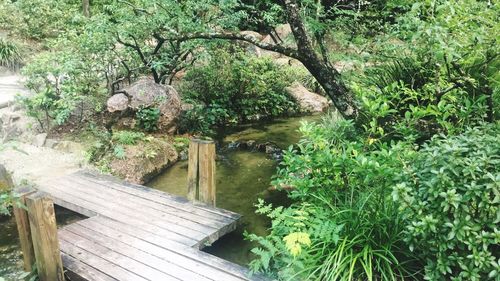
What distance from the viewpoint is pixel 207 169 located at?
451cm

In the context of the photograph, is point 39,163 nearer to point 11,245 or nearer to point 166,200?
point 11,245

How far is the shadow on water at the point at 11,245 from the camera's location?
12.6ft

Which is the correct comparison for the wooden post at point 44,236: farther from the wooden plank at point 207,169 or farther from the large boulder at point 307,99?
the large boulder at point 307,99

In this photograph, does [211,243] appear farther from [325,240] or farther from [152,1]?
[152,1]

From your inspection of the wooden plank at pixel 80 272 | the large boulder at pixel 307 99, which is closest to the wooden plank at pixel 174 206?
the wooden plank at pixel 80 272

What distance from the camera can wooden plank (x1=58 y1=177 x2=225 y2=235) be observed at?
4297mm

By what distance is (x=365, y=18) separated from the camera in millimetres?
6672

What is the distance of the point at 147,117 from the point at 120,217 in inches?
115

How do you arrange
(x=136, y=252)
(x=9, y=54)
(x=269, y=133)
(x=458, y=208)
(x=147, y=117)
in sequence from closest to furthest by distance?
(x=458, y=208)
(x=136, y=252)
(x=147, y=117)
(x=269, y=133)
(x=9, y=54)

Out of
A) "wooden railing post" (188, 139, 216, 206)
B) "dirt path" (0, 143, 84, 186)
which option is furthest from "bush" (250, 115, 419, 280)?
"dirt path" (0, 143, 84, 186)

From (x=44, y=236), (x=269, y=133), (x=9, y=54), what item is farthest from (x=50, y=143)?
(x=9, y=54)

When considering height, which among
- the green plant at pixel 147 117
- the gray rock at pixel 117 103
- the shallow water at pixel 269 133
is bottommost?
the shallow water at pixel 269 133

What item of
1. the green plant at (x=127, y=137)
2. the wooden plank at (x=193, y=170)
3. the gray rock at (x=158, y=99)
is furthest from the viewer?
the gray rock at (x=158, y=99)

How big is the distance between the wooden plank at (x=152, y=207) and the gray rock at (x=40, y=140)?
1472 mm
